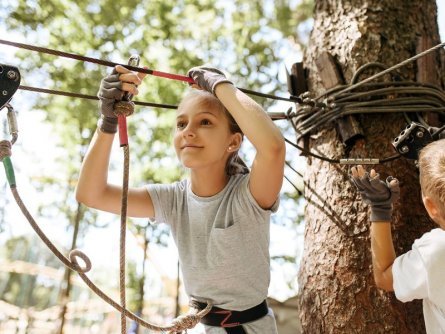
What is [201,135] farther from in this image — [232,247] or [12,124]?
[12,124]

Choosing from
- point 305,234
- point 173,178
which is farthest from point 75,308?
point 305,234

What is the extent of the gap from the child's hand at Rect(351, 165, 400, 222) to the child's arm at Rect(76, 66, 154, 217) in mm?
865

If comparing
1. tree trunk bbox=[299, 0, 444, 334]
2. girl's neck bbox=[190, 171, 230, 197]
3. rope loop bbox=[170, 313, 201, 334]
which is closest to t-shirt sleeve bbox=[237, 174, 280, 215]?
girl's neck bbox=[190, 171, 230, 197]

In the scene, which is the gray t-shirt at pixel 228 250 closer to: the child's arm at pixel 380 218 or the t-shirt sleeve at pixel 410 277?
the child's arm at pixel 380 218

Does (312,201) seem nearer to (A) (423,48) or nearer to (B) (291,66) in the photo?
(B) (291,66)

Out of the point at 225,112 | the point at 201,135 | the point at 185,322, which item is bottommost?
the point at 185,322

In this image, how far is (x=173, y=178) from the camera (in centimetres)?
841

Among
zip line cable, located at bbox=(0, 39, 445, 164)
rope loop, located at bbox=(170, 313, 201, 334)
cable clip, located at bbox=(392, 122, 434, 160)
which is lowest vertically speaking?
rope loop, located at bbox=(170, 313, 201, 334)

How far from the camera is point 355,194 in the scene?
6.21 feet

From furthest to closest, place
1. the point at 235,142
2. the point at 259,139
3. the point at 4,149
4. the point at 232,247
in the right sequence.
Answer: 1. the point at 235,142
2. the point at 232,247
3. the point at 259,139
4. the point at 4,149

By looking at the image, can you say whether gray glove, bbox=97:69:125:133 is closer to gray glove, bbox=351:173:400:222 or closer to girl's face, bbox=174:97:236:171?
girl's face, bbox=174:97:236:171

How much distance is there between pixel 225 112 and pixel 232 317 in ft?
2.63

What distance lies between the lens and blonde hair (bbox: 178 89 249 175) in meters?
1.90

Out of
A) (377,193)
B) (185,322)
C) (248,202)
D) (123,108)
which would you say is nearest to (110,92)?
(123,108)
